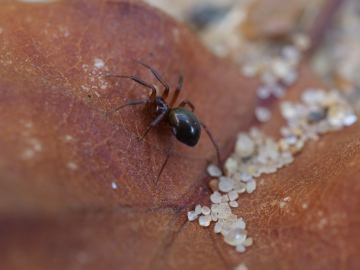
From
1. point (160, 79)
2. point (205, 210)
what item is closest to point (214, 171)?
point (205, 210)

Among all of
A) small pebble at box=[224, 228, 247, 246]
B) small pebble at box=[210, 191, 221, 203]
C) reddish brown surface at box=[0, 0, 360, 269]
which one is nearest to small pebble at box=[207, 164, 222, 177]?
reddish brown surface at box=[0, 0, 360, 269]

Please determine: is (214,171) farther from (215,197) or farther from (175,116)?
(175,116)

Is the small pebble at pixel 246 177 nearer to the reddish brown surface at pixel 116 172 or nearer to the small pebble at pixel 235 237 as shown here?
the reddish brown surface at pixel 116 172

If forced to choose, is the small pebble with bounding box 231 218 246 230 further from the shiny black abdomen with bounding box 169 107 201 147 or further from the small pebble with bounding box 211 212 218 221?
the shiny black abdomen with bounding box 169 107 201 147

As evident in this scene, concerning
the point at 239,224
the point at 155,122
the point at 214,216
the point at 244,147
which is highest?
the point at 155,122

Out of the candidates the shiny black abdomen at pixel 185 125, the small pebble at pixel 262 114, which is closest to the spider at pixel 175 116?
the shiny black abdomen at pixel 185 125

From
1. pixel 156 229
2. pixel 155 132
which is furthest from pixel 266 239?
pixel 155 132

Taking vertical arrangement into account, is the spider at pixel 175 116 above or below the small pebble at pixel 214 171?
above
